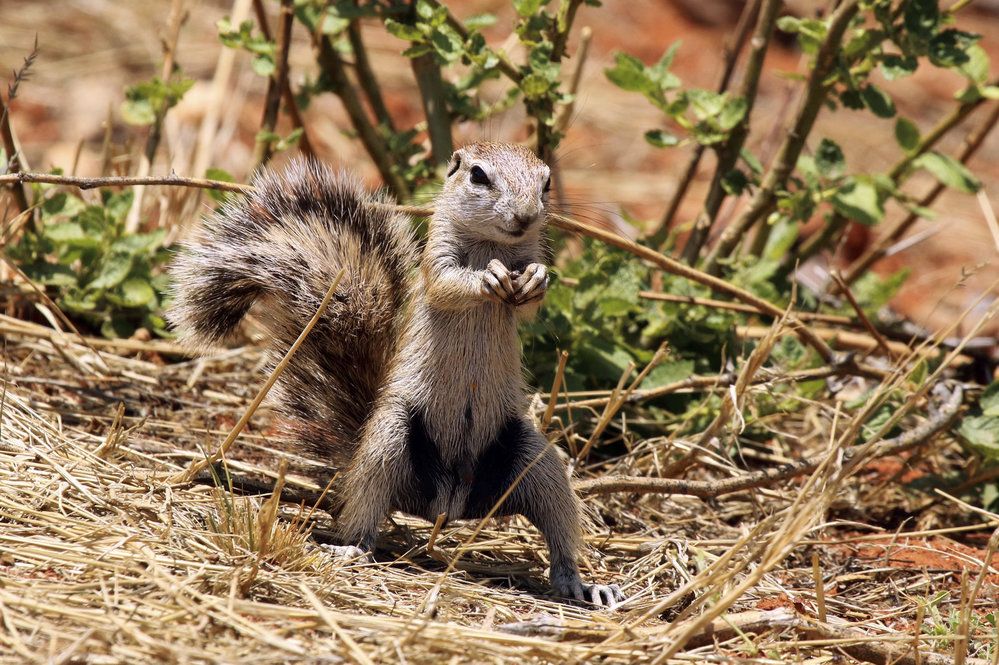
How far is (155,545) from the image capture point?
10.3ft

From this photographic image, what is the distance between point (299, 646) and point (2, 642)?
700 mm

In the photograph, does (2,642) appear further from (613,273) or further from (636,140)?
(636,140)

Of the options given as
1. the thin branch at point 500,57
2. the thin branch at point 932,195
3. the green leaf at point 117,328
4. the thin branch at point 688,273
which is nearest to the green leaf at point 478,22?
the thin branch at point 500,57

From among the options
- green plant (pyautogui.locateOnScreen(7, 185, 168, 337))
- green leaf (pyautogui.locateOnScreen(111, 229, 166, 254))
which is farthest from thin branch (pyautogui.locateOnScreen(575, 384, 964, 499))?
green leaf (pyautogui.locateOnScreen(111, 229, 166, 254))

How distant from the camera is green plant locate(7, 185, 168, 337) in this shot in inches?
188

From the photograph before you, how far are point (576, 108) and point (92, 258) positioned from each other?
6211 millimetres

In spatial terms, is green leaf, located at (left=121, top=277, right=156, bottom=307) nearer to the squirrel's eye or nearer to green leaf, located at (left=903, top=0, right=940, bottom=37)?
the squirrel's eye

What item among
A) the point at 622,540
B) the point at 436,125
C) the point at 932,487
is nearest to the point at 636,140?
the point at 436,125

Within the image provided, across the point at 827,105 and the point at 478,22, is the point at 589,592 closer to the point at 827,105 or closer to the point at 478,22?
the point at 478,22

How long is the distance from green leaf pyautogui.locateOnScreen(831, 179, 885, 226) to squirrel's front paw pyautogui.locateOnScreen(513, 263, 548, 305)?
2.03 m

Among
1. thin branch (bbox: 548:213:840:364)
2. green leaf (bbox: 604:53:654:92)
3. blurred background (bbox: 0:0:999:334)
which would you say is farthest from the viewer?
blurred background (bbox: 0:0:999:334)

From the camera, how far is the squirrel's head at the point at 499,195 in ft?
Result: 11.4

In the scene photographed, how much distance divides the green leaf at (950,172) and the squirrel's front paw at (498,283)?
2.50m

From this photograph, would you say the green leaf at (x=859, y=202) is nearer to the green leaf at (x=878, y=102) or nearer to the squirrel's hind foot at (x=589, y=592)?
the green leaf at (x=878, y=102)
